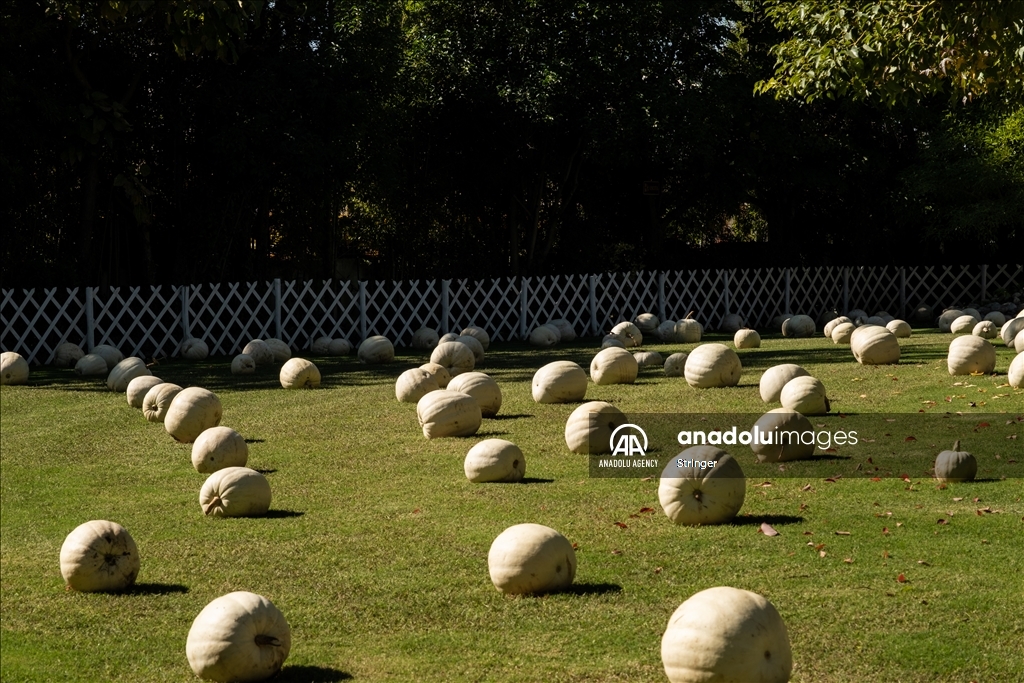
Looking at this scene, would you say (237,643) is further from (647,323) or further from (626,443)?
(647,323)

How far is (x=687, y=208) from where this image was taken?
3172 cm

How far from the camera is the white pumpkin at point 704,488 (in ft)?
22.2

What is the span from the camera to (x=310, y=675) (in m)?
4.68

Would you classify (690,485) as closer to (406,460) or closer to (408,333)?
(406,460)

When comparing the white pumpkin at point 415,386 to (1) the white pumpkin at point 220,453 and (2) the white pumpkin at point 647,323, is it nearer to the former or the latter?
(1) the white pumpkin at point 220,453

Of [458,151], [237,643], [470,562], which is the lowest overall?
[470,562]

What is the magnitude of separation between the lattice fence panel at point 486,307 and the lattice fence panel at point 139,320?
5732 millimetres

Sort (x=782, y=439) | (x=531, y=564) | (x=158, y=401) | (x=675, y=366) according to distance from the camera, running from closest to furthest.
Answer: (x=531, y=564), (x=782, y=439), (x=158, y=401), (x=675, y=366)

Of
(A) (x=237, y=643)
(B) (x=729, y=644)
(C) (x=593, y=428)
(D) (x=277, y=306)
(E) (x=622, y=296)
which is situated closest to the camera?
(B) (x=729, y=644)

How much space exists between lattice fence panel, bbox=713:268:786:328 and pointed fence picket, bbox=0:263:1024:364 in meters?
0.04

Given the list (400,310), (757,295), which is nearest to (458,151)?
(400,310)

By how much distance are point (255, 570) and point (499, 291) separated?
19.3 m

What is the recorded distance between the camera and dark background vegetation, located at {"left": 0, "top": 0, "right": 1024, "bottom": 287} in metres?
21.0

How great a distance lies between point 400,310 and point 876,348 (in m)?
11.3
